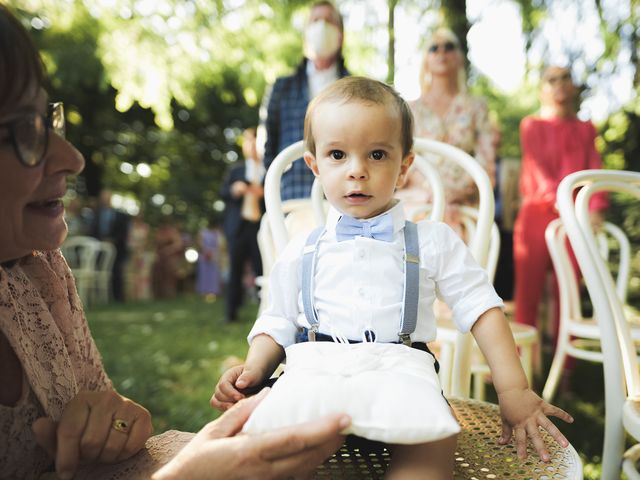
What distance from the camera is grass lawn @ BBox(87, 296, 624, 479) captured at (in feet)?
9.26

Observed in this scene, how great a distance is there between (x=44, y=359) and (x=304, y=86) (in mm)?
2450

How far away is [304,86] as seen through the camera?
3039 mm

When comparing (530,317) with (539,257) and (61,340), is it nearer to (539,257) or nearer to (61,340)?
(539,257)

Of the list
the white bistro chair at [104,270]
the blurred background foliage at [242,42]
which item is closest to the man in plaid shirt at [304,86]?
the blurred background foliage at [242,42]

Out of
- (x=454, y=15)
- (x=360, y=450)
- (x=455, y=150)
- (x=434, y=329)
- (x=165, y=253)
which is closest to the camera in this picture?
(x=360, y=450)

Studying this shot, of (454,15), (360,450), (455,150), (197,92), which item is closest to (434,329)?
(360,450)

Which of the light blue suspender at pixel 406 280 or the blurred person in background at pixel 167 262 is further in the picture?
the blurred person in background at pixel 167 262

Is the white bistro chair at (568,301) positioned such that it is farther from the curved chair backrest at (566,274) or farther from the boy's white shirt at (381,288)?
the boy's white shirt at (381,288)

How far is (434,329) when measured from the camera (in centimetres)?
113

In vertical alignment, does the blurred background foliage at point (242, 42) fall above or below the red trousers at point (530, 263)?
above

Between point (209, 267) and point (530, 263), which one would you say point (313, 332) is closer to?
point (530, 263)

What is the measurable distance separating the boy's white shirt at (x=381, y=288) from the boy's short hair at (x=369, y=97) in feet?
0.54

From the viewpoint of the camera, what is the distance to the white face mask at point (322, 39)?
114 inches

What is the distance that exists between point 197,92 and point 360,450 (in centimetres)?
684
